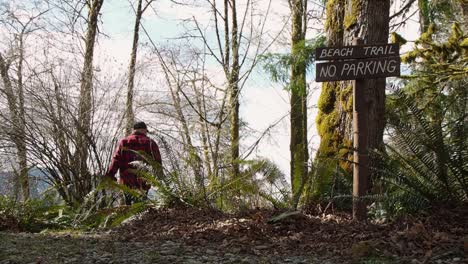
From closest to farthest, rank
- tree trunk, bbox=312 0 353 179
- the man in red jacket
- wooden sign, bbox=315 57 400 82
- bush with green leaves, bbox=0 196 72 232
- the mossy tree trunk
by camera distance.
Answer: wooden sign, bbox=315 57 400 82, the mossy tree trunk, tree trunk, bbox=312 0 353 179, bush with green leaves, bbox=0 196 72 232, the man in red jacket

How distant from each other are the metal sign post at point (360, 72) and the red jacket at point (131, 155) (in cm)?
345

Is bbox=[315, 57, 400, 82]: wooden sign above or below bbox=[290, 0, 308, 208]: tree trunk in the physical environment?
below

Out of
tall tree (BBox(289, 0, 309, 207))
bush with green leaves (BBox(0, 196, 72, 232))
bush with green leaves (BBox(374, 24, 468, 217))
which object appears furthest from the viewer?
tall tree (BBox(289, 0, 309, 207))

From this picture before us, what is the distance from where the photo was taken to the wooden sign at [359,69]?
539 centimetres

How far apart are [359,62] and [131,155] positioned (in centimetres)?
408

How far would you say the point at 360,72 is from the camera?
5.48m

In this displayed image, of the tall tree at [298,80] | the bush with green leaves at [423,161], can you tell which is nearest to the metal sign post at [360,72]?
the bush with green leaves at [423,161]

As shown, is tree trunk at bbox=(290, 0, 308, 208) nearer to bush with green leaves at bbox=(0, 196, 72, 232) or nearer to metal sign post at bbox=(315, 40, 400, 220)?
metal sign post at bbox=(315, 40, 400, 220)

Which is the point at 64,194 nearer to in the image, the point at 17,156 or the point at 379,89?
the point at 17,156

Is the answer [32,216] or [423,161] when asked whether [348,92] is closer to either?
[423,161]

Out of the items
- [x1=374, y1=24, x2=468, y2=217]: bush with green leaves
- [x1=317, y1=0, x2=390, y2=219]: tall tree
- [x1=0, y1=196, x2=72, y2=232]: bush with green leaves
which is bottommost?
[x1=0, y1=196, x2=72, y2=232]: bush with green leaves

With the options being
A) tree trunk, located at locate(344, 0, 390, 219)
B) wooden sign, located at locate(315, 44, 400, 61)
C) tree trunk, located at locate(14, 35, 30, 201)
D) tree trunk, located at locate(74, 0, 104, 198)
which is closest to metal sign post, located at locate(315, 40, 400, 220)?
wooden sign, located at locate(315, 44, 400, 61)

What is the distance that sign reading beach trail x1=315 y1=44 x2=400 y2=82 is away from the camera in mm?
5395

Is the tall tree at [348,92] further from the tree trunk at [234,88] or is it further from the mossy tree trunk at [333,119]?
the tree trunk at [234,88]
